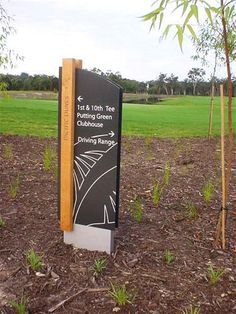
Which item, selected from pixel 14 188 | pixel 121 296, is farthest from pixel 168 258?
pixel 14 188

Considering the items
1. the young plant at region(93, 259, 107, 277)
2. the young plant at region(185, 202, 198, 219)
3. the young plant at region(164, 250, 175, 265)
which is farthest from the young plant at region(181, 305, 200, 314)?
the young plant at region(185, 202, 198, 219)

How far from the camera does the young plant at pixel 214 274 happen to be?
116 inches

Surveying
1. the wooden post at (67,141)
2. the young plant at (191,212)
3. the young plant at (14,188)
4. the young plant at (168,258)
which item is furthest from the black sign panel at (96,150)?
the young plant at (14,188)

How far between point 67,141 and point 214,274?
1539 mm

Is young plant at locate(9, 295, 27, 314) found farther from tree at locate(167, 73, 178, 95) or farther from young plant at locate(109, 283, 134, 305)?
tree at locate(167, 73, 178, 95)

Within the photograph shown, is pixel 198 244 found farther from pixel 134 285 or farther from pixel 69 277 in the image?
pixel 69 277

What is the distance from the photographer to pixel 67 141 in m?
3.31

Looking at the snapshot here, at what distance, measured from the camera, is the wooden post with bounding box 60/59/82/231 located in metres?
3.20

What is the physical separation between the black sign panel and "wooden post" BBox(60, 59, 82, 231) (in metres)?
0.04

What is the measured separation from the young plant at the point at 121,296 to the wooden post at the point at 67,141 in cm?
85

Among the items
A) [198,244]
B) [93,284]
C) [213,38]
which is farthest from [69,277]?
[213,38]

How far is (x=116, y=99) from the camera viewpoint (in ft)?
10.1

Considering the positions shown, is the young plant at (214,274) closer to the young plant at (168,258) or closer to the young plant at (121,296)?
the young plant at (168,258)

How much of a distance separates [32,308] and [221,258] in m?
1.60
